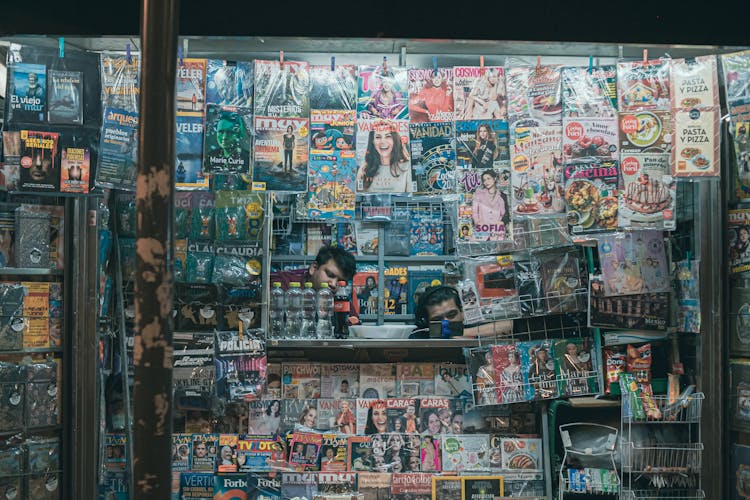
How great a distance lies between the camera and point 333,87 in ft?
16.7

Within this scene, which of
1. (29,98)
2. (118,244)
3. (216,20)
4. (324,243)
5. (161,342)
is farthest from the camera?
(324,243)

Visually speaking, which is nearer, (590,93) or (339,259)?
(590,93)

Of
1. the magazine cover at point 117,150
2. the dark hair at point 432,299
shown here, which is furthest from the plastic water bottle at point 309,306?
the magazine cover at point 117,150

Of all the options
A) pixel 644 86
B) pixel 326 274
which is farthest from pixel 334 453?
pixel 644 86

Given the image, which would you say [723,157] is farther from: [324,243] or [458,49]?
[324,243]

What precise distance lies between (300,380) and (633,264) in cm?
214

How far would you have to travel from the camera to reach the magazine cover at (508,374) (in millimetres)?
5148

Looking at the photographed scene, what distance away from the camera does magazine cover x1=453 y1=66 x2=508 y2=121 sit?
502 cm

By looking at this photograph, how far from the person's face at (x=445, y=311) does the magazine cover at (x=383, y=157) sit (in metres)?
0.96

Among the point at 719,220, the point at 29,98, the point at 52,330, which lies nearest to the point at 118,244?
the point at 52,330

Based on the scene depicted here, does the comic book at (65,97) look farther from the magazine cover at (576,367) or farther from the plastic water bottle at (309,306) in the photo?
the magazine cover at (576,367)

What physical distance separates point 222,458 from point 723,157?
3.45 m

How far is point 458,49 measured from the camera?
533 cm

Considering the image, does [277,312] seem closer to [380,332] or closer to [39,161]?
[380,332]
